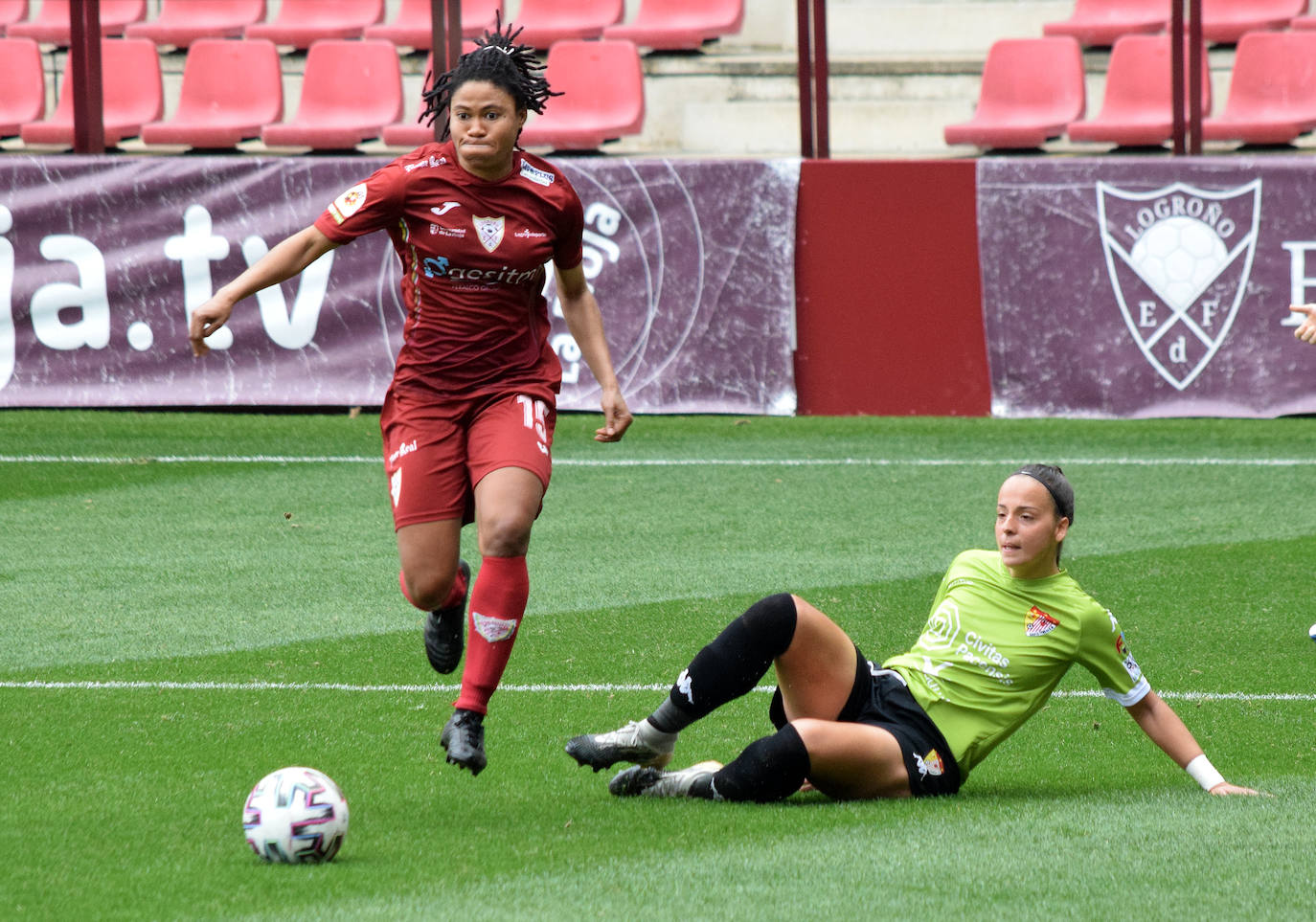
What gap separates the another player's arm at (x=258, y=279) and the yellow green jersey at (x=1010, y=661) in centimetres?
192

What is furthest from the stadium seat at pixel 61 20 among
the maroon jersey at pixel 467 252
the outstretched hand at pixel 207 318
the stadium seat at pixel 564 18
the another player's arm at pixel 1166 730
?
the another player's arm at pixel 1166 730

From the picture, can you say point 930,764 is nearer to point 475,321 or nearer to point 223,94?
point 475,321

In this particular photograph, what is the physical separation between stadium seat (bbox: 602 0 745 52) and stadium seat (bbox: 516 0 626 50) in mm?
160

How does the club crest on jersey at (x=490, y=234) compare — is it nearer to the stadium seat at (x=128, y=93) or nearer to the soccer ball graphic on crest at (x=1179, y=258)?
the soccer ball graphic on crest at (x=1179, y=258)

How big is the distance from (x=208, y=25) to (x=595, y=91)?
416 cm

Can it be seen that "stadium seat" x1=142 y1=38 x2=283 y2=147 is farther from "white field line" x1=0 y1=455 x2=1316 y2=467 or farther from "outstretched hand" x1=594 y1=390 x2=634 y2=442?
"outstretched hand" x1=594 y1=390 x2=634 y2=442

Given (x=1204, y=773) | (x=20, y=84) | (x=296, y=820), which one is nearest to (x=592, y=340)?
(x=296, y=820)

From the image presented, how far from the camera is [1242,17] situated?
14.8m

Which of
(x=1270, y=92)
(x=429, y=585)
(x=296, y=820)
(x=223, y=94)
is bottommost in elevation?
(x=296, y=820)

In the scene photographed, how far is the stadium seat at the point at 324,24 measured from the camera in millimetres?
17000

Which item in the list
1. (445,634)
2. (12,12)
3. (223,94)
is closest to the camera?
(445,634)

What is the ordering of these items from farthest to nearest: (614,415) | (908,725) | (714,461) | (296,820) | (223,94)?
(223,94) → (714,461) → (614,415) → (908,725) → (296,820)

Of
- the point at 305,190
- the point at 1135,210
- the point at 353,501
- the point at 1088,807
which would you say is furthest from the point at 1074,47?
the point at 1088,807

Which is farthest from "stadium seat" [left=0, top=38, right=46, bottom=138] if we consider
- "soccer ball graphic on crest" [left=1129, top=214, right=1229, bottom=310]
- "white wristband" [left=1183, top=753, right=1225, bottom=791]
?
"white wristband" [left=1183, top=753, right=1225, bottom=791]
